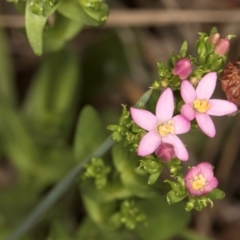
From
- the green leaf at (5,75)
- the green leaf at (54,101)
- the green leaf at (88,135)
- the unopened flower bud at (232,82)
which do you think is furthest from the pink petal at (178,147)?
the green leaf at (5,75)

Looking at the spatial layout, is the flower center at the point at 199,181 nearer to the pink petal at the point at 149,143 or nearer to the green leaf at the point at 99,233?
the pink petal at the point at 149,143

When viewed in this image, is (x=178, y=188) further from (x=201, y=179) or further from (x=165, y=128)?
(x=165, y=128)

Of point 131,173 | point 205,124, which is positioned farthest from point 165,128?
point 131,173

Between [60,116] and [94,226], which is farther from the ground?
[60,116]

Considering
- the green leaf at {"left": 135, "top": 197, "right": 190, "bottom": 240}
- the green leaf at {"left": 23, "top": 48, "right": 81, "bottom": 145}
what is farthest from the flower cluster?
the green leaf at {"left": 23, "top": 48, "right": 81, "bottom": 145}

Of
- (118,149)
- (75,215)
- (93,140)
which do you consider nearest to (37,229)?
(75,215)

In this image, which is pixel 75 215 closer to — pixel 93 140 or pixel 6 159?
pixel 6 159

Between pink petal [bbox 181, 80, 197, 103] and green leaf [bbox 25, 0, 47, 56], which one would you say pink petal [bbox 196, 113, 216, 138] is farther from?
green leaf [bbox 25, 0, 47, 56]
